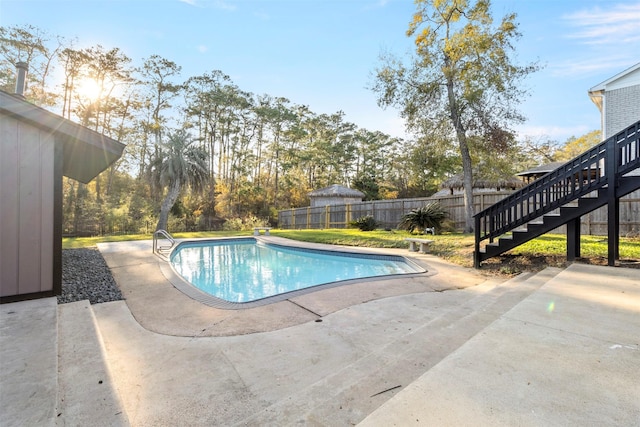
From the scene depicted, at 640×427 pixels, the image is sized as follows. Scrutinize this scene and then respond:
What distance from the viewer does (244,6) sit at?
283 inches

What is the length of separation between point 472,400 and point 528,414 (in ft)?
0.80

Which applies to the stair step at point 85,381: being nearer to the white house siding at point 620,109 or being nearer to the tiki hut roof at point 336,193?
the white house siding at point 620,109

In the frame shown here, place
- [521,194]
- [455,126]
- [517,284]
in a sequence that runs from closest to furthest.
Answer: [517,284] → [521,194] → [455,126]

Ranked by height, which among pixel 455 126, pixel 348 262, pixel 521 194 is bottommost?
pixel 348 262

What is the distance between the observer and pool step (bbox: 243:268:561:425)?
169 cm

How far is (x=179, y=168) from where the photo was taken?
15680 millimetres

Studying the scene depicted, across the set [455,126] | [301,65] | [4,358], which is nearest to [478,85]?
[455,126]

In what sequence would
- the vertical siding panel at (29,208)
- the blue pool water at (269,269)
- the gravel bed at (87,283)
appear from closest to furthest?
the vertical siding panel at (29,208) → the gravel bed at (87,283) → the blue pool water at (269,269)

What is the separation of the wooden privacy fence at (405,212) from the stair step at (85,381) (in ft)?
39.9

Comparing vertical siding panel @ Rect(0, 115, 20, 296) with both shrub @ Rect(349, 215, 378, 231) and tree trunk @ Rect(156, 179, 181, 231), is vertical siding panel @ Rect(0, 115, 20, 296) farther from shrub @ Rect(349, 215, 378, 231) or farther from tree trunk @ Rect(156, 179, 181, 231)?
tree trunk @ Rect(156, 179, 181, 231)

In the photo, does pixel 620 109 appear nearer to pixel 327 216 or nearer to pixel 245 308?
Answer: pixel 327 216

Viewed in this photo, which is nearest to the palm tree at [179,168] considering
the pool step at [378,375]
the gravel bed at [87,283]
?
the gravel bed at [87,283]

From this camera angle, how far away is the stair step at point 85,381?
1667 mm

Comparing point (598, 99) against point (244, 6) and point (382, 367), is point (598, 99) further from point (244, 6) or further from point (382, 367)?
point (382, 367)
